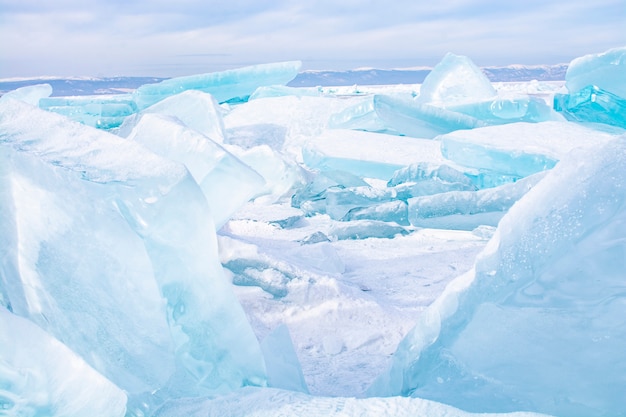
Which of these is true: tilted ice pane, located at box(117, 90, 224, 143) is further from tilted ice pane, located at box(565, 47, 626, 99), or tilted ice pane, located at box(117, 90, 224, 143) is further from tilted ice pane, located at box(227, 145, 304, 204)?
tilted ice pane, located at box(565, 47, 626, 99)

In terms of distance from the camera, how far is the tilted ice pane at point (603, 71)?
414 cm

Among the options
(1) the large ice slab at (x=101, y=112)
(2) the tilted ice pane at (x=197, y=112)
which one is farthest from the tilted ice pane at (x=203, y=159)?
(1) the large ice slab at (x=101, y=112)

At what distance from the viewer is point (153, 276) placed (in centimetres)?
112

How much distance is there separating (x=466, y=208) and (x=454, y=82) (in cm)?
340

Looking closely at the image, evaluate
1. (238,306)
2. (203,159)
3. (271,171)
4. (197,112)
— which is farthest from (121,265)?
(197,112)

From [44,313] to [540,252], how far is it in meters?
0.77

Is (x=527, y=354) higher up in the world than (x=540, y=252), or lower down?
lower down

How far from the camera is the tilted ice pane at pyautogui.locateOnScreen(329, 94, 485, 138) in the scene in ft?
14.6

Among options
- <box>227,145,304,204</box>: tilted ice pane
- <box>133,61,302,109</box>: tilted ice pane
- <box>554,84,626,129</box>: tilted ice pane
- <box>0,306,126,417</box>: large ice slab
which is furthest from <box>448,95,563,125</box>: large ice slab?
<box>0,306,126,417</box>: large ice slab

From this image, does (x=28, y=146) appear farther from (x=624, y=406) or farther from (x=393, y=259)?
(x=393, y=259)

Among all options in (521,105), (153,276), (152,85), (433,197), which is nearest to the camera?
(153,276)

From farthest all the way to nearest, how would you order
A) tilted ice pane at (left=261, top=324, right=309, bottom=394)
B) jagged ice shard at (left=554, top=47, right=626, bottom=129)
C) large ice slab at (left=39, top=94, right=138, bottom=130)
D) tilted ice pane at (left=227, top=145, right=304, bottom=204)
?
large ice slab at (left=39, top=94, right=138, bottom=130) < jagged ice shard at (left=554, top=47, right=626, bottom=129) < tilted ice pane at (left=227, top=145, right=304, bottom=204) < tilted ice pane at (left=261, top=324, right=309, bottom=394)

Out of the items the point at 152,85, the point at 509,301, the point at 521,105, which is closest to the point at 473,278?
the point at 509,301

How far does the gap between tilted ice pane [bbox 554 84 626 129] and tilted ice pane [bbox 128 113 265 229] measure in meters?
2.87
